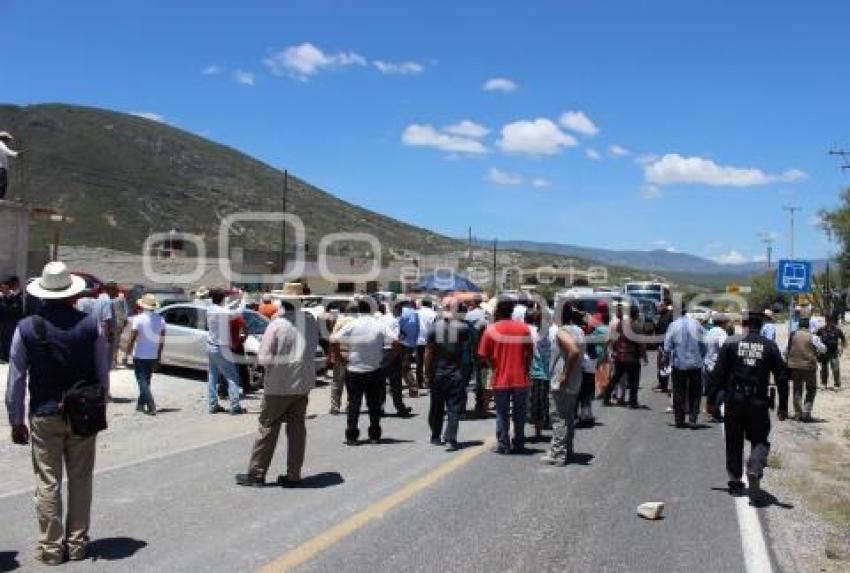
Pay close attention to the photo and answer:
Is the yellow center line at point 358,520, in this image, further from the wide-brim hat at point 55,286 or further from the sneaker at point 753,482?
the sneaker at point 753,482

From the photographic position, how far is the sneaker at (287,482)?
8469 mm

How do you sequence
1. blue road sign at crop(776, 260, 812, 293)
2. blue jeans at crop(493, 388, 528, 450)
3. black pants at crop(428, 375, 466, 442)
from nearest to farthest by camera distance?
blue jeans at crop(493, 388, 528, 450)
black pants at crop(428, 375, 466, 442)
blue road sign at crop(776, 260, 812, 293)

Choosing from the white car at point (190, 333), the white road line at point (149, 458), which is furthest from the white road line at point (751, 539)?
the white car at point (190, 333)

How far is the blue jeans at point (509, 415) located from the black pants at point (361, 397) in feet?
5.16

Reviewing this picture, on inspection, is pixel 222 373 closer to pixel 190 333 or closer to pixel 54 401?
pixel 190 333

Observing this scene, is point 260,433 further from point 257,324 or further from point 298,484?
point 257,324

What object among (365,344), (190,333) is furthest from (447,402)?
(190,333)

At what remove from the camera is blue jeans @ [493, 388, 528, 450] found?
1050 centimetres

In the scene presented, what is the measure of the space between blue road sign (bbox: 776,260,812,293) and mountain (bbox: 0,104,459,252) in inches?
2564

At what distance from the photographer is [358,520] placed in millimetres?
7121

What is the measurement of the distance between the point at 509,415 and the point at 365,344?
1.95m

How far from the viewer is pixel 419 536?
21.9 feet

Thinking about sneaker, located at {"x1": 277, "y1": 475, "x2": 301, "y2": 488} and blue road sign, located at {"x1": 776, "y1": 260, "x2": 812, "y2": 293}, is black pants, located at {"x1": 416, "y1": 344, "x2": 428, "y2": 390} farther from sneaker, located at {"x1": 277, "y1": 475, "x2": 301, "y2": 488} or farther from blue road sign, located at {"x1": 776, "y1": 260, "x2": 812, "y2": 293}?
blue road sign, located at {"x1": 776, "y1": 260, "x2": 812, "y2": 293}

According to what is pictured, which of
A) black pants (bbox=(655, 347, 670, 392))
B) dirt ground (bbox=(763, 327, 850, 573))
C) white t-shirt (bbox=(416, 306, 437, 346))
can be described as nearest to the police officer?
dirt ground (bbox=(763, 327, 850, 573))
